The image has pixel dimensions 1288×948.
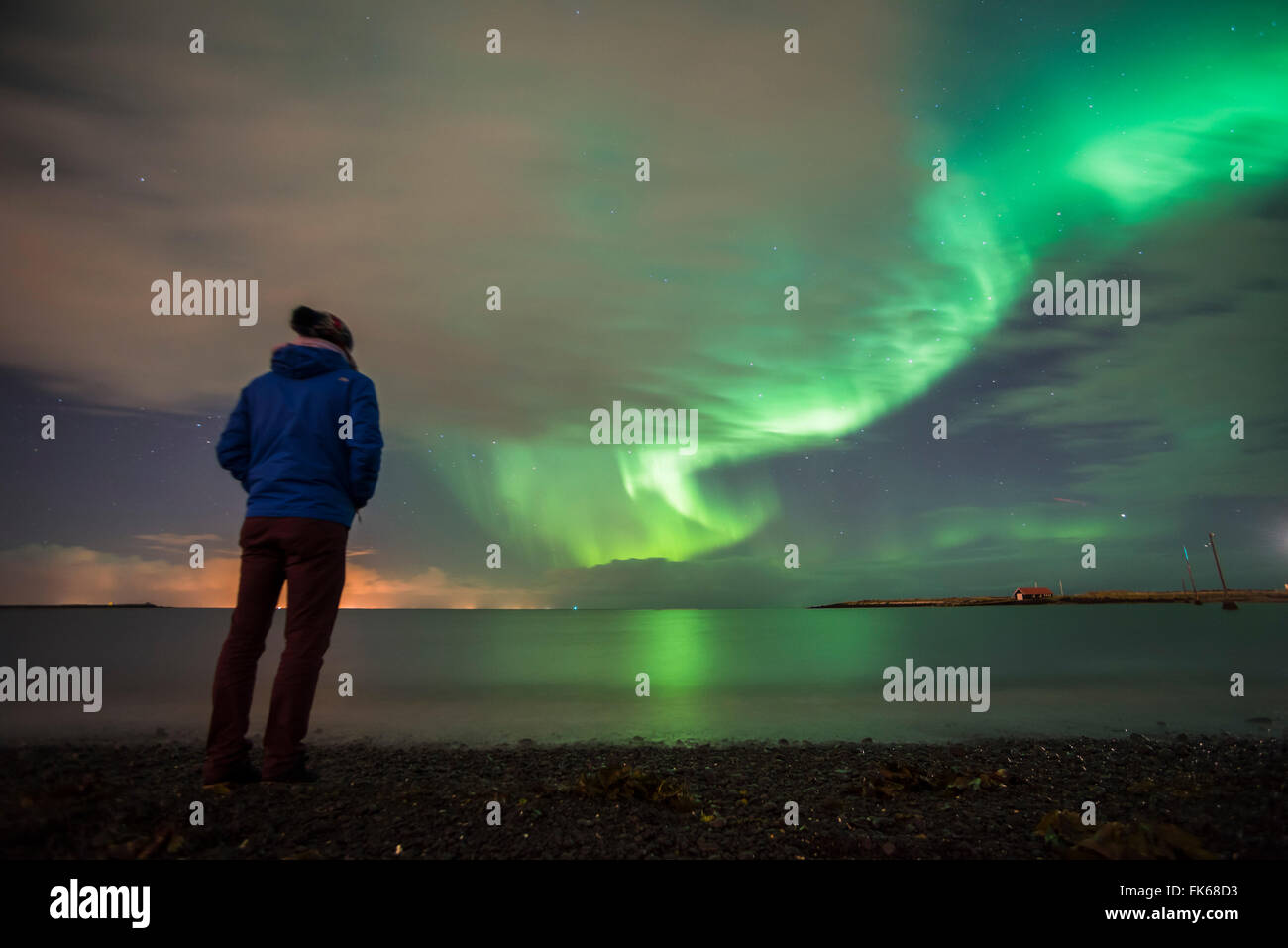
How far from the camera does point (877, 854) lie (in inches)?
165

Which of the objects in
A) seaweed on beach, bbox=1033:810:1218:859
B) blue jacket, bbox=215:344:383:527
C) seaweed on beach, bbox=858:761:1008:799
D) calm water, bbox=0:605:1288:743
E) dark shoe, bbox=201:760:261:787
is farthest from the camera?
calm water, bbox=0:605:1288:743

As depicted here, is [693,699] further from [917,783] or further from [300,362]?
[300,362]

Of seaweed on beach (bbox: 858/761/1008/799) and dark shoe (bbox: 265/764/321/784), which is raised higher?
dark shoe (bbox: 265/764/321/784)

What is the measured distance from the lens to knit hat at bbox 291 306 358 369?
5.85 metres

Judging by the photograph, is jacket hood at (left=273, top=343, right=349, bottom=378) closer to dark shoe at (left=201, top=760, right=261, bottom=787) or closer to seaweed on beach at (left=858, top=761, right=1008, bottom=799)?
dark shoe at (left=201, top=760, right=261, bottom=787)

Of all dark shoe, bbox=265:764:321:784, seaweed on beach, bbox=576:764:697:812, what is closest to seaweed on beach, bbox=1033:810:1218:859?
seaweed on beach, bbox=576:764:697:812

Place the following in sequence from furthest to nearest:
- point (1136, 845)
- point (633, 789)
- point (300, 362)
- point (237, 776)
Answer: point (300, 362)
point (633, 789)
point (237, 776)
point (1136, 845)

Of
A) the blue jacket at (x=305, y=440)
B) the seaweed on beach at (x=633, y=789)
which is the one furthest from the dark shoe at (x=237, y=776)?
the seaweed on beach at (x=633, y=789)

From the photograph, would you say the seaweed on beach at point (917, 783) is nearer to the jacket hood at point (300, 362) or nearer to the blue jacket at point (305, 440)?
the blue jacket at point (305, 440)

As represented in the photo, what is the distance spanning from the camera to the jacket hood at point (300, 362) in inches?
225

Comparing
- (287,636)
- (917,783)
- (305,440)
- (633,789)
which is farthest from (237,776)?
(917,783)

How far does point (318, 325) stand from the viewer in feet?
19.2

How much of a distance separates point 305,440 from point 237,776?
2.71m
